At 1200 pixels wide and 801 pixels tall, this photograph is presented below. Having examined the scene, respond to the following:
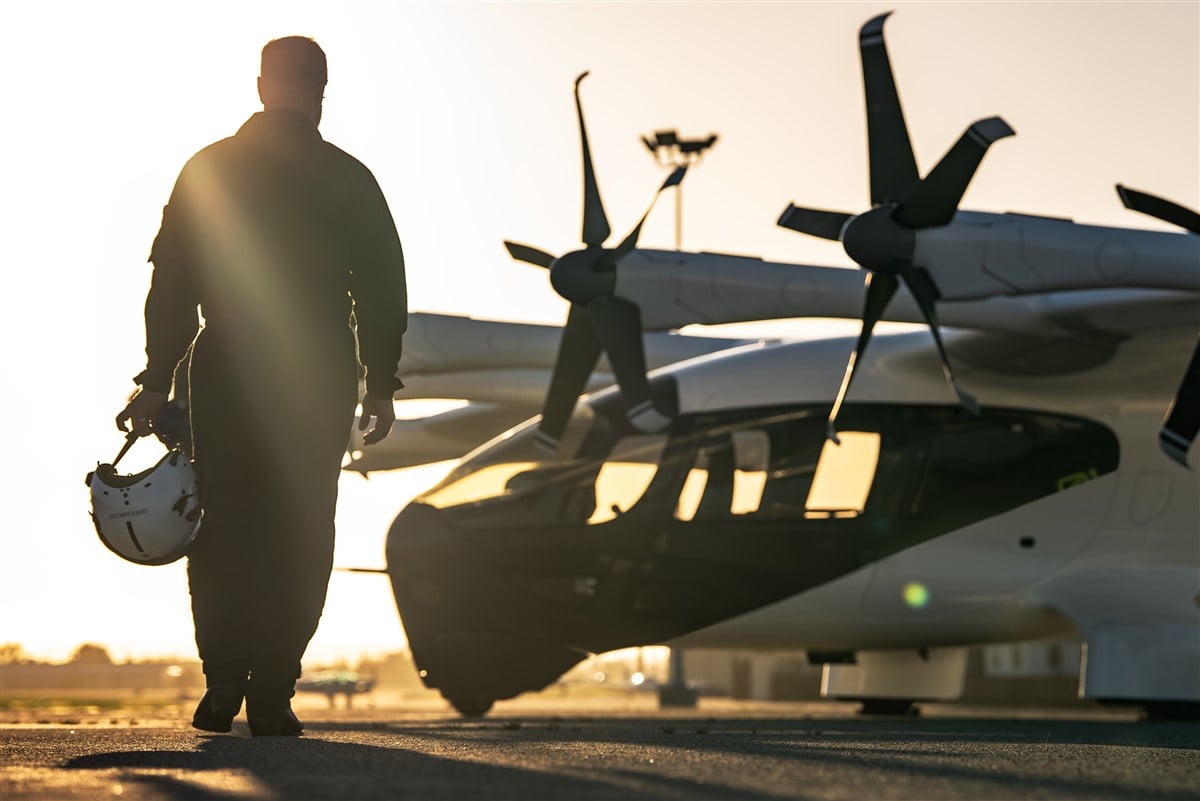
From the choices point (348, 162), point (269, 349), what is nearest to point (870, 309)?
point (348, 162)

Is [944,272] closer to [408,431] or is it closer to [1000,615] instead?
[1000,615]

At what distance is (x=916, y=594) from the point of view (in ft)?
44.7

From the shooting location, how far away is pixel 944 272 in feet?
37.7

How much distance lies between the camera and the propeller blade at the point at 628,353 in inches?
531

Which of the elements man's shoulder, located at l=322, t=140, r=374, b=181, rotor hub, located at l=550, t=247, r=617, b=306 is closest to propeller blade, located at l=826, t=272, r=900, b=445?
rotor hub, located at l=550, t=247, r=617, b=306

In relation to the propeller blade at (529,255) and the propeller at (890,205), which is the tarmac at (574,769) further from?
the propeller blade at (529,255)

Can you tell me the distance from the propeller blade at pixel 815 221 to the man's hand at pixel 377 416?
642cm

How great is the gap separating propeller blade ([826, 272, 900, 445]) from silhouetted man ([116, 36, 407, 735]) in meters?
6.47

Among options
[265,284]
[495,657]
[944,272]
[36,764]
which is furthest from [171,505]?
[495,657]

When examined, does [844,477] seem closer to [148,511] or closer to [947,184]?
[947,184]

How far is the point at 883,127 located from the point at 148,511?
26.2 ft

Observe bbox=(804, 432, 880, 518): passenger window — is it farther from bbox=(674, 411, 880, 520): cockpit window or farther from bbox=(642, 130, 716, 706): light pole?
bbox=(642, 130, 716, 706): light pole

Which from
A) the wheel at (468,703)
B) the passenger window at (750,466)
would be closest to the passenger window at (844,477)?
the passenger window at (750,466)

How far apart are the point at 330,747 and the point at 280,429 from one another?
1.38 m
